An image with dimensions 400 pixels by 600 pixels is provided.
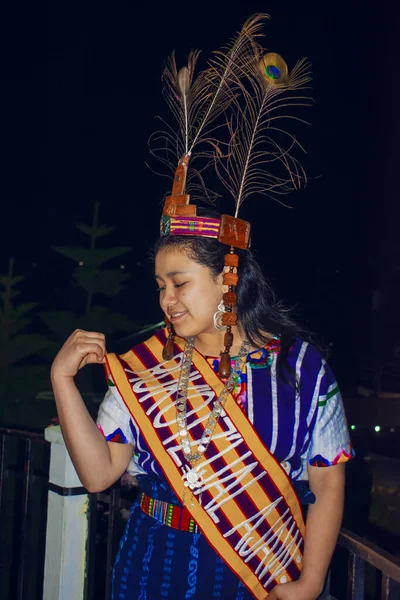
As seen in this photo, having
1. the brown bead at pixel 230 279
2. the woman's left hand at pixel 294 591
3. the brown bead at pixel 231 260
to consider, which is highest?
the brown bead at pixel 231 260

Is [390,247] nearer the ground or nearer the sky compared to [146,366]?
nearer the sky

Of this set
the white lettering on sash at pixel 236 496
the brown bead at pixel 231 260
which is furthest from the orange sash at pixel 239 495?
the brown bead at pixel 231 260

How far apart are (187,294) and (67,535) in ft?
Result: 4.43

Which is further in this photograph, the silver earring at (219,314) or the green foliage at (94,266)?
the green foliage at (94,266)

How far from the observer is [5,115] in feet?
35.7

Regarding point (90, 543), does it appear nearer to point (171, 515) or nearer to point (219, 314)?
point (171, 515)

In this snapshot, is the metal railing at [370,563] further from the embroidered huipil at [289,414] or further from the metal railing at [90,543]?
the embroidered huipil at [289,414]

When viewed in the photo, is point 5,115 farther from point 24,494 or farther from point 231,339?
point 231,339

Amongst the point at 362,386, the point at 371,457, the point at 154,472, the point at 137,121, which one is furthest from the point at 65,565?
the point at 362,386

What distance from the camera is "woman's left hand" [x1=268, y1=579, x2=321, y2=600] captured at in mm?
1520

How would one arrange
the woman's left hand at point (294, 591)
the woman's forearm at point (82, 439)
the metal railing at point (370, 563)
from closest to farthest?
1. the metal railing at point (370, 563)
2. the woman's left hand at point (294, 591)
3. the woman's forearm at point (82, 439)

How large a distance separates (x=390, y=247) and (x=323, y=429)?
53.4 feet

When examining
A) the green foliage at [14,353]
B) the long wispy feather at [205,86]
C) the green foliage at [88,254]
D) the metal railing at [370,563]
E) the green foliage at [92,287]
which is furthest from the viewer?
the green foliage at [88,254]

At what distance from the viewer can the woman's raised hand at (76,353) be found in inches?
65.4
